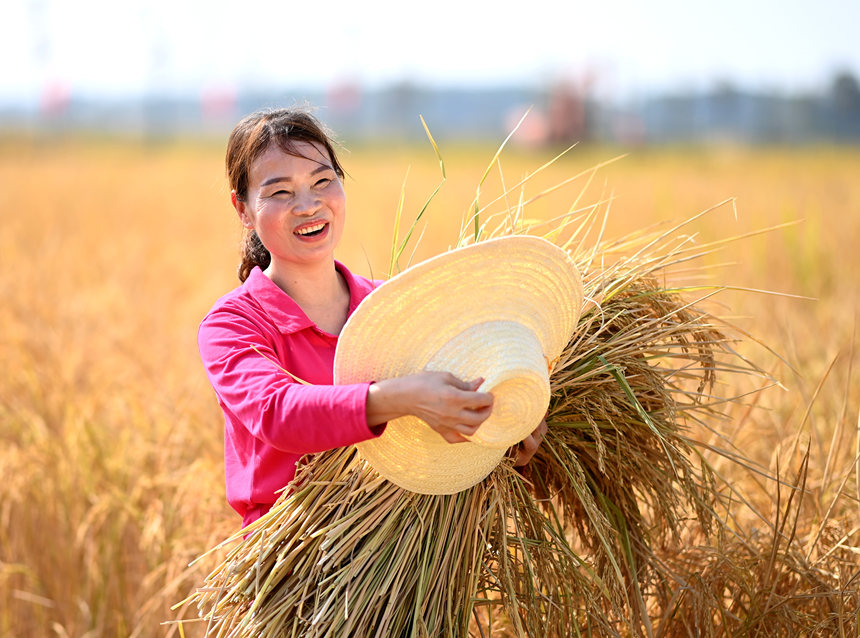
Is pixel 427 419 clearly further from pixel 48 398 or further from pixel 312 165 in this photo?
pixel 48 398

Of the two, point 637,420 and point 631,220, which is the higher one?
point 637,420

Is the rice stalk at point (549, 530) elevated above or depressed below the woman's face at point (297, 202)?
below

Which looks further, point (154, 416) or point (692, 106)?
point (692, 106)

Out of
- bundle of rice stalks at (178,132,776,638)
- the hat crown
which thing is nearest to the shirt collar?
bundle of rice stalks at (178,132,776,638)

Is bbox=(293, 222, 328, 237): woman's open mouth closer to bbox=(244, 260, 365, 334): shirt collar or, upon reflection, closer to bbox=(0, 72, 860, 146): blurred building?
bbox=(244, 260, 365, 334): shirt collar

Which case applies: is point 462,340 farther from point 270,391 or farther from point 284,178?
point 284,178

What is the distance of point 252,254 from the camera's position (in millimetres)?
1765

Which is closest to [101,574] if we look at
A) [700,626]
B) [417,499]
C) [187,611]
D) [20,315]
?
[187,611]

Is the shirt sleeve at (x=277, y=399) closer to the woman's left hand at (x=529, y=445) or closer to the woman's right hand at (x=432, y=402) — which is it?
the woman's right hand at (x=432, y=402)

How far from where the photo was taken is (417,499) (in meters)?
1.43

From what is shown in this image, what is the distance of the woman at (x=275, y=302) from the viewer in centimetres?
137

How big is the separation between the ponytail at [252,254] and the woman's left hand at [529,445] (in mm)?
659

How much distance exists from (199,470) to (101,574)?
0.39 m

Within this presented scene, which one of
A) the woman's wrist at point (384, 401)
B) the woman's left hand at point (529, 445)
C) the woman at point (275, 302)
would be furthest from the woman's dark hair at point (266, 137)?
the woman's left hand at point (529, 445)
